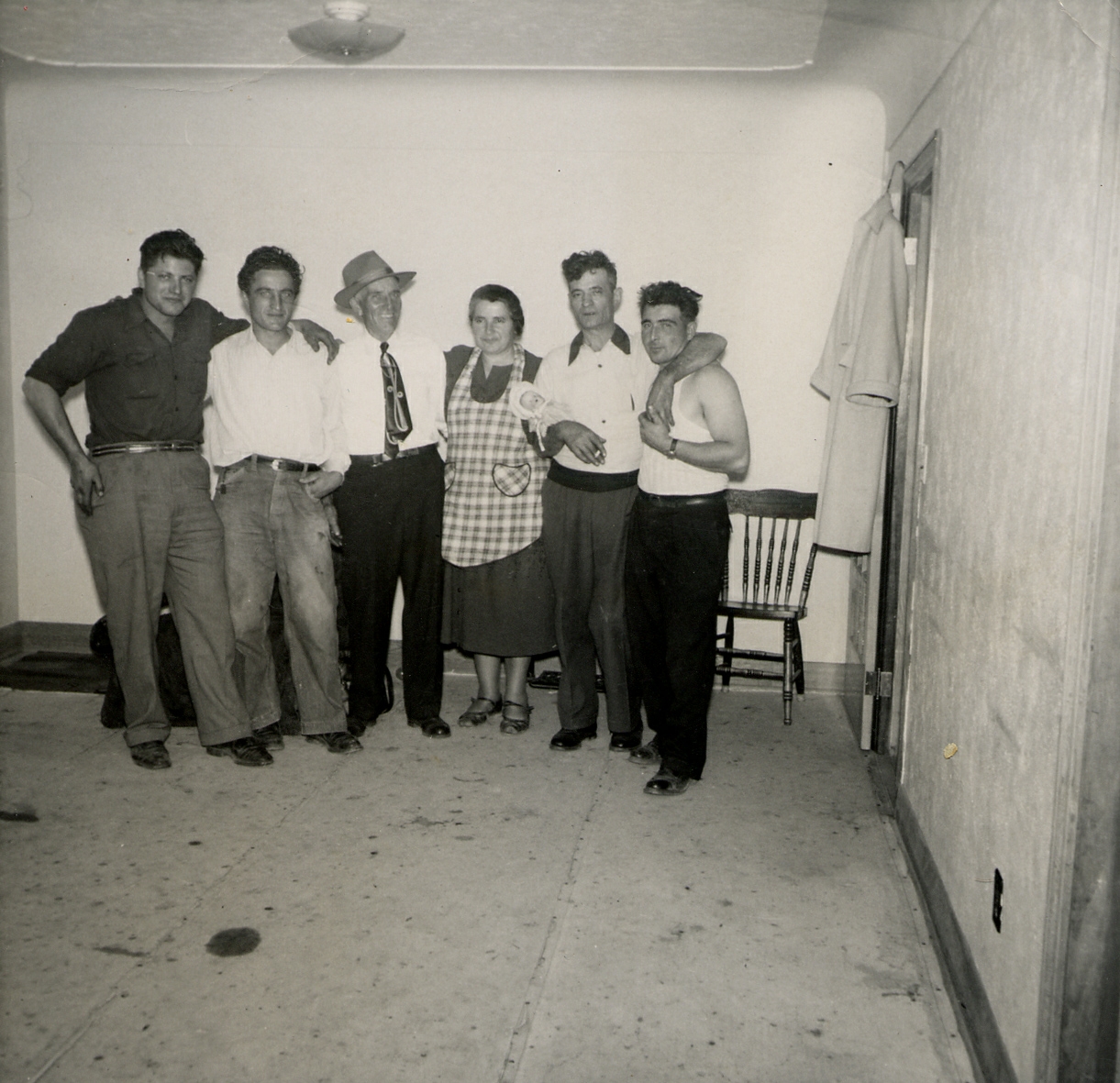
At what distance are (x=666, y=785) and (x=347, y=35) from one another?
2.95 metres

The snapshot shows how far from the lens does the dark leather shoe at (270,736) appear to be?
4.02 m

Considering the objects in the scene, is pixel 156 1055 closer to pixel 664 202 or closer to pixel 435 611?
pixel 435 611

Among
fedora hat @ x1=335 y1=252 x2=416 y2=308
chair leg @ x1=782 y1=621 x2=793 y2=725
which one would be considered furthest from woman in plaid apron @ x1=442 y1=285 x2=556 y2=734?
chair leg @ x1=782 y1=621 x2=793 y2=725

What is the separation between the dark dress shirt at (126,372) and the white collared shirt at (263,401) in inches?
4.3

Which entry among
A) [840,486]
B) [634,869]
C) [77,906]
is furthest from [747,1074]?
[840,486]

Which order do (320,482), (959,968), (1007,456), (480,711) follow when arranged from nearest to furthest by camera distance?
(1007,456)
(959,968)
(320,482)
(480,711)

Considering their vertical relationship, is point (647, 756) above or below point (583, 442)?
below

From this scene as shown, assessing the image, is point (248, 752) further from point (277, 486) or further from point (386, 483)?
point (386, 483)

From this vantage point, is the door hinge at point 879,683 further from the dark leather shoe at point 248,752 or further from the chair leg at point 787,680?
the dark leather shoe at point 248,752

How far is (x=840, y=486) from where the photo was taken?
12.0ft

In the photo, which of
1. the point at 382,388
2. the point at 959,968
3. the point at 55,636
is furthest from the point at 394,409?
the point at 959,968

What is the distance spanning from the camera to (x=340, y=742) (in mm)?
4000

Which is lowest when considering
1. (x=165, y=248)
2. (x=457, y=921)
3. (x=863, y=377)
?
(x=457, y=921)

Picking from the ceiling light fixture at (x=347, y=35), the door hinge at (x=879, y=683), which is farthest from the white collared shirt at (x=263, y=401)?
the door hinge at (x=879, y=683)
